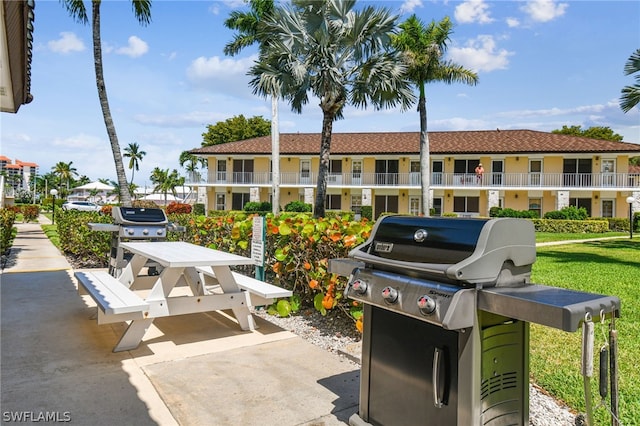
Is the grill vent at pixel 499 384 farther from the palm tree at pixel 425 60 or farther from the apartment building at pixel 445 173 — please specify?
the apartment building at pixel 445 173

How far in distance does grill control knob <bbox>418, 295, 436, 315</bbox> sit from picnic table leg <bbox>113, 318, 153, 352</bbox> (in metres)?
3.02

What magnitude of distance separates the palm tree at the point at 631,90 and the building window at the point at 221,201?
26.5 m

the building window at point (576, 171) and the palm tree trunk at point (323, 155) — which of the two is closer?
the palm tree trunk at point (323, 155)

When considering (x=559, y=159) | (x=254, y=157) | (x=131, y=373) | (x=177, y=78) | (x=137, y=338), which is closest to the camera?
(x=131, y=373)

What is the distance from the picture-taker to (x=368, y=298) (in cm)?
244

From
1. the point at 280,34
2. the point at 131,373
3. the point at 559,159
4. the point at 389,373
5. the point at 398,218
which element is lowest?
the point at 131,373

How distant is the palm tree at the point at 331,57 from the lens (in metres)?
14.7

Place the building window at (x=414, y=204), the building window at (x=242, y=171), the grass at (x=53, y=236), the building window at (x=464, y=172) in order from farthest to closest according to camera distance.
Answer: the building window at (x=242, y=171) → the building window at (x=414, y=204) → the building window at (x=464, y=172) → the grass at (x=53, y=236)

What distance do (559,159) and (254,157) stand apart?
860 inches

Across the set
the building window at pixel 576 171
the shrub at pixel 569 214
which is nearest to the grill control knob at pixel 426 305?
the shrub at pixel 569 214

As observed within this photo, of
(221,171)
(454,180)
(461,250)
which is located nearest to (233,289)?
(461,250)

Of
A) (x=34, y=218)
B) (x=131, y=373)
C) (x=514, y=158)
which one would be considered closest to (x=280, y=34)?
(x=131, y=373)

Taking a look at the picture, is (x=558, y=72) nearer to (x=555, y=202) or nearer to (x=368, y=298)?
(x=368, y=298)

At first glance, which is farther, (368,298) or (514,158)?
(514,158)
